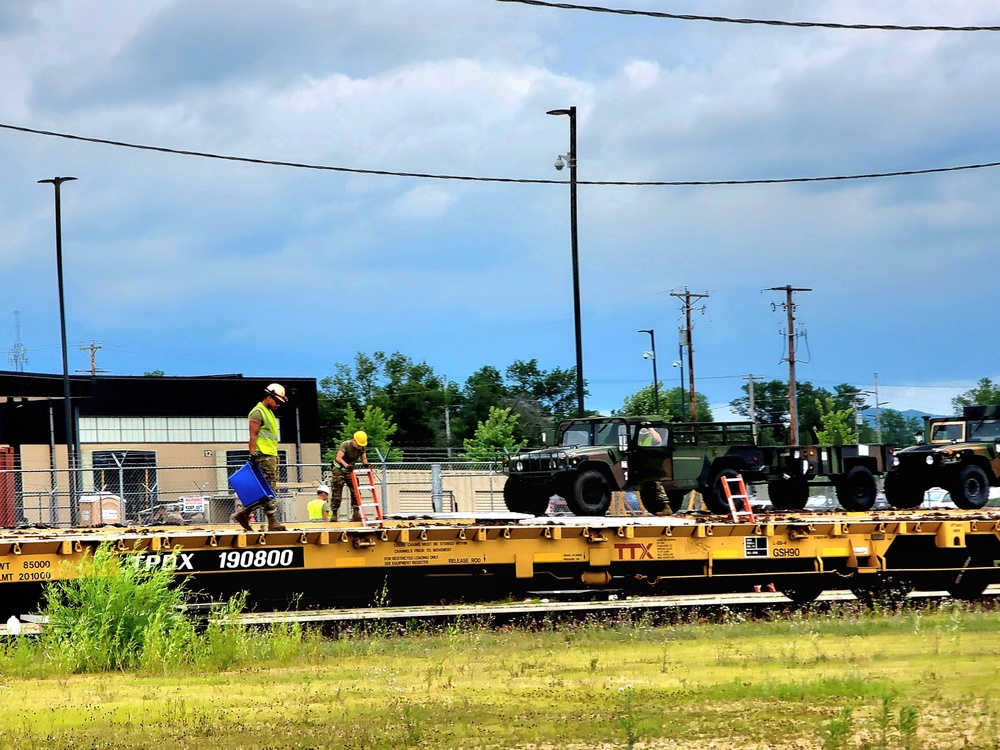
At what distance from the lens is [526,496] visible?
76.3 ft

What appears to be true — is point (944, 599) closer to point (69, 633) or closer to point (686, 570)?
point (686, 570)

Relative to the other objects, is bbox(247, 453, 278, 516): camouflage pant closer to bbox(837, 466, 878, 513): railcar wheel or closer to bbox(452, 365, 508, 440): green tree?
bbox(837, 466, 878, 513): railcar wheel

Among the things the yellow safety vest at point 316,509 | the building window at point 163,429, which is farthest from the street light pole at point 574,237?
the building window at point 163,429

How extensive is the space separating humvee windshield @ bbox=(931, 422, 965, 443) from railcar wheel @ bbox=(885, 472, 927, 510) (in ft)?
4.87

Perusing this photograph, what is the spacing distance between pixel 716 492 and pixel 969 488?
5.30m

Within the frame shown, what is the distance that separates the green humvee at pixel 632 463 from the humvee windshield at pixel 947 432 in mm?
5341

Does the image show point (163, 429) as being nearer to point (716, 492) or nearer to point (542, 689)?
point (716, 492)

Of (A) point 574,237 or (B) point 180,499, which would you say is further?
(B) point 180,499

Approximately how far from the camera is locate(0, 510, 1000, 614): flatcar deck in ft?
44.1

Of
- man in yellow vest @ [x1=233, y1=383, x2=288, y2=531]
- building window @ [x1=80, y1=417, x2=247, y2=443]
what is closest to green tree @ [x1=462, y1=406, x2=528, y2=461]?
building window @ [x1=80, y1=417, x2=247, y2=443]

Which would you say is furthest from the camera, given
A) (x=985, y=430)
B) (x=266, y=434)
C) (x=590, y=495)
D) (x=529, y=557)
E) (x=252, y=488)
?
(x=985, y=430)

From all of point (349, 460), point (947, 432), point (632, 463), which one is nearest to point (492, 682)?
point (349, 460)

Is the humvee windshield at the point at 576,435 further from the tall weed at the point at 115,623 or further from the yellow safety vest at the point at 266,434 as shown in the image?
the tall weed at the point at 115,623

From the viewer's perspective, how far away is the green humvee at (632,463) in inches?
867
